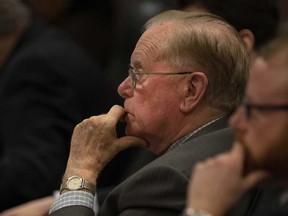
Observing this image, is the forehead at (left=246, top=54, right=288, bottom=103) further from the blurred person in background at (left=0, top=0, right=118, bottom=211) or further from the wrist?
the blurred person in background at (left=0, top=0, right=118, bottom=211)

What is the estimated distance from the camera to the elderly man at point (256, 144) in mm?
2348

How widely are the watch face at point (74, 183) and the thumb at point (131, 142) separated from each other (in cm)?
18

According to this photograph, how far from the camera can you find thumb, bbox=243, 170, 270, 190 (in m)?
2.38

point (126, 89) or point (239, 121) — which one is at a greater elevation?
point (239, 121)

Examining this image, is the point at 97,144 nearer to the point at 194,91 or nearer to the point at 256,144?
the point at 194,91

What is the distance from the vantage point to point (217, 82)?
3.02 m

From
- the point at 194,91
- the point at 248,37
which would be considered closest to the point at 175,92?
the point at 194,91

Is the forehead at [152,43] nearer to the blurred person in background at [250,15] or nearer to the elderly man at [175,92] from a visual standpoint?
the elderly man at [175,92]

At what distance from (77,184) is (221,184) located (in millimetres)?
761

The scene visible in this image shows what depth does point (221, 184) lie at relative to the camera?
243 cm

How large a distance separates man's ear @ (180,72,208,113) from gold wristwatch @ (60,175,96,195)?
0.37 m

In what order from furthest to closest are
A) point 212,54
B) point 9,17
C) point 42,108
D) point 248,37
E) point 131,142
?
point 9,17
point 42,108
point 248,37
point 131,142
point 212,54

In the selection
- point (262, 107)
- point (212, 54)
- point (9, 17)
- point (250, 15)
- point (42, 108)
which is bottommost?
point (42, 108)

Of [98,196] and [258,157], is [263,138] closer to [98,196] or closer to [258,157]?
[258,157]
